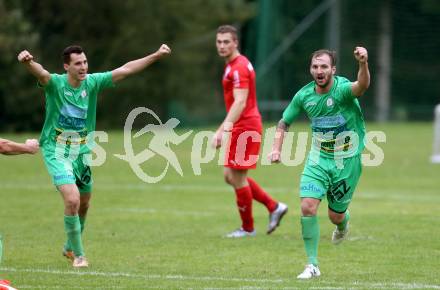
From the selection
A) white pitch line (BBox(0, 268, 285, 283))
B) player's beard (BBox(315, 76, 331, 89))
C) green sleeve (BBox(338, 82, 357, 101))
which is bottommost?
white pitch line (BBox(0, 268, 285, 283))

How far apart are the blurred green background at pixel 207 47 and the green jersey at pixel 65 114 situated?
2448 centimetres

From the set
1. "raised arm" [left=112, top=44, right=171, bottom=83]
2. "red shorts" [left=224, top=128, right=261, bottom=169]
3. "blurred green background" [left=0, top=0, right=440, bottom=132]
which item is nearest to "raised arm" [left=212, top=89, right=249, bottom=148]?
"red shorts" [left=224, top=128, right=261, bottom=169]

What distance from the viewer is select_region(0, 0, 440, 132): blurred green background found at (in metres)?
34.4

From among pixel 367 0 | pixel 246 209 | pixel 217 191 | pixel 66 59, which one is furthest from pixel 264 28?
pixel 66 59

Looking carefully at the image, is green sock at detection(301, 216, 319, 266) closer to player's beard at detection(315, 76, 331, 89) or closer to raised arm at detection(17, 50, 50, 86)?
player's beard at detection(315, 76, 331, 89)

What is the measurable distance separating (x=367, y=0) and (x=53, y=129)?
2645cm

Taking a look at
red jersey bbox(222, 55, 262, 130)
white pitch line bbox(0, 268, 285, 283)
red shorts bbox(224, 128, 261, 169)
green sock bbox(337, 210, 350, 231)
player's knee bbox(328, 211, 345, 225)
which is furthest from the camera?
red shorts bbox(224, 128, 261, 169)

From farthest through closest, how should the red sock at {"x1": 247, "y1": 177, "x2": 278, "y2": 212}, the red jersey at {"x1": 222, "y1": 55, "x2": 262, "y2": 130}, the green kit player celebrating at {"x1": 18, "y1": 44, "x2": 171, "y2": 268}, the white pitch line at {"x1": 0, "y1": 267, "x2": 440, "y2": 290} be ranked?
1. the red sock at {"x1": 247, "y1": 177, "x2": 278, "y2": 212}
2. the red jersey at {"x1": 222, "y1": 55, "x2": 262, "y2": 130}
3. the green kit player celebrating at {"x1": 18, "y1": 44, "x2": 171, "y2": 268}
4. the white pitch line at {"x1": 0, "y1": 267, "x2": 440, "y2": 290}

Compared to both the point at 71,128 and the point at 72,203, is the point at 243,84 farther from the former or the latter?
the point at 72,203

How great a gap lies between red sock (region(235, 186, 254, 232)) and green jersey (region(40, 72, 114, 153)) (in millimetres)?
2862

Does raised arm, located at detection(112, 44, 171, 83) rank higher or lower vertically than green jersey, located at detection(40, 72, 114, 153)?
higher

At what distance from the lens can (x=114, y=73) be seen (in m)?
10.0

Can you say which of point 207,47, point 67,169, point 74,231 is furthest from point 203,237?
point 207,47

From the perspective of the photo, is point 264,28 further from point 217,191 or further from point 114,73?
point 114,73
